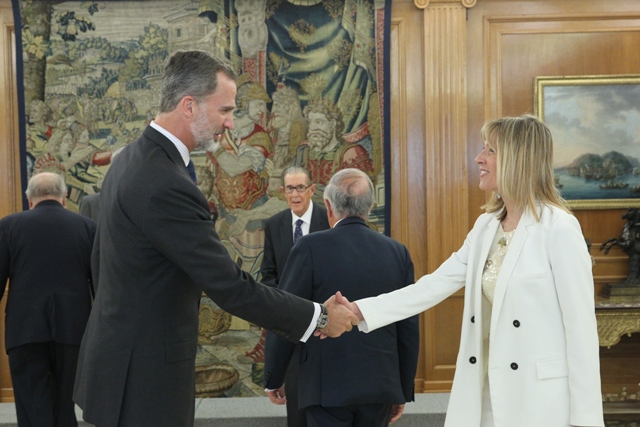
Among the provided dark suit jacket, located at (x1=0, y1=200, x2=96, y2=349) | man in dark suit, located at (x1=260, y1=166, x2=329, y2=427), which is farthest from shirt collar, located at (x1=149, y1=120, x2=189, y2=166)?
dark suit jacket, located at (x1=0, y1=200, x2=96, y2=349)

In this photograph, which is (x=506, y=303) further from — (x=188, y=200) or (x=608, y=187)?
(x=608, y=187)

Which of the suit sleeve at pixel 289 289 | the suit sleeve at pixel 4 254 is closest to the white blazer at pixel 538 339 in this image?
the suit sleeve at pixel 289 289

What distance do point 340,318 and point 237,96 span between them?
3.82m

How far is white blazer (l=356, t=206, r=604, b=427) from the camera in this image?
8.50 ft

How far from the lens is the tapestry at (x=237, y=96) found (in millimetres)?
6660

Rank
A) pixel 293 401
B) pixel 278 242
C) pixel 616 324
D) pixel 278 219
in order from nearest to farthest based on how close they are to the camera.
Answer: pixel 293 401 → pixel 278 242 → pixel 278 219 → pixel 616 324

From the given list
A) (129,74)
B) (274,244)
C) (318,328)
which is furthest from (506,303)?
(129,74)

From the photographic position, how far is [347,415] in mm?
3555

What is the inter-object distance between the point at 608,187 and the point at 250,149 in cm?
315

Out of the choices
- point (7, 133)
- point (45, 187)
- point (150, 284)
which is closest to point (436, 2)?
point (45, 187)

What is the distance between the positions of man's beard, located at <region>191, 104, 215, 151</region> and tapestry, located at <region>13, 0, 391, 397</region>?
378 centimetres

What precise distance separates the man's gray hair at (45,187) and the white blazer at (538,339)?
10.8 ft

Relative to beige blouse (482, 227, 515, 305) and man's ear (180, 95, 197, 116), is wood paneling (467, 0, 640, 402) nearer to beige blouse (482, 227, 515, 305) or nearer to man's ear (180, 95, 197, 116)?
beige blouse (482, 227, 515, 305)

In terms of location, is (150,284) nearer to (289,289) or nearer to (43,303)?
(289,289)
